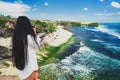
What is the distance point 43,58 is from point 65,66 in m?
0.68

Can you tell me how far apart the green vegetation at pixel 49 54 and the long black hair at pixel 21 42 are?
11.2ft

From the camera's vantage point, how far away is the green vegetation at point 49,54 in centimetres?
875

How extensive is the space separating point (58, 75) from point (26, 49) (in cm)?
307

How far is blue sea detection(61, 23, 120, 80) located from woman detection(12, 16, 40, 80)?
3.12m

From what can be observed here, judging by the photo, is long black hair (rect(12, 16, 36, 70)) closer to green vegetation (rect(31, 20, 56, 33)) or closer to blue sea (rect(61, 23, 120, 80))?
blue sea (rect(61, 23, 120, 80))

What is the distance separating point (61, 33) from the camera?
957 centimetres

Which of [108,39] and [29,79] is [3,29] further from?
[29,79]

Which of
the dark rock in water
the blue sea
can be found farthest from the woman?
the dark rock in water

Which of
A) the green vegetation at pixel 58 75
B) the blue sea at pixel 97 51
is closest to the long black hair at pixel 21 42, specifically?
the green vegetation at pixel 58 75

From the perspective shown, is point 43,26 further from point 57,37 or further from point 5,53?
point 5,53

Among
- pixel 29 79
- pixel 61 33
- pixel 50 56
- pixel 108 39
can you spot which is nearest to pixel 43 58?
pixel 50 56

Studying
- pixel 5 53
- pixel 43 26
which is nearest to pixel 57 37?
pixel 43 26

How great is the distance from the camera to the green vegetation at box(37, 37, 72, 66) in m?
8.75

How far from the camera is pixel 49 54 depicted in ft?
29.5
